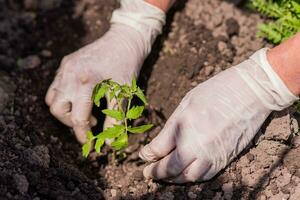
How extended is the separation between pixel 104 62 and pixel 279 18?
4.98 feet

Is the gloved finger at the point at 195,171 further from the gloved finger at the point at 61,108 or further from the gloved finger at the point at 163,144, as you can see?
the gloved finger at the point at 61,108

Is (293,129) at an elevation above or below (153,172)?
above

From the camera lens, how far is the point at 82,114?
3631 millimetres

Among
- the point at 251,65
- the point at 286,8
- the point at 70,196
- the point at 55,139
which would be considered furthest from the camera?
the point at 286,8

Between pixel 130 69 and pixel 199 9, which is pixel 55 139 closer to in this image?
pixel 130 69

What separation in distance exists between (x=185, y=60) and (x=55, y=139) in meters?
1.23

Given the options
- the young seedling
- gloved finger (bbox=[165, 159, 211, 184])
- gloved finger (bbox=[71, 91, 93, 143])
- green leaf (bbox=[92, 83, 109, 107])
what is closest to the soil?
gloved finger (bbox=[165, 159, 211, 184])

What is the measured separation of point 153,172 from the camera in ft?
11.1

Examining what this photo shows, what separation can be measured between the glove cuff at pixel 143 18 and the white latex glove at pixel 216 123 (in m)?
0.79

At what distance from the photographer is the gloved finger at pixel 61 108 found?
146 inches

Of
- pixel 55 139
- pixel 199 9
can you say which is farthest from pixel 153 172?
pixel 199 9

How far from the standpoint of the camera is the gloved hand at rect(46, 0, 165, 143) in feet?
12.1

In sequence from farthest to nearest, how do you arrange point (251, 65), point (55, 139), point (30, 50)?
point (30, 50), point (55, 139), point (251, 65)

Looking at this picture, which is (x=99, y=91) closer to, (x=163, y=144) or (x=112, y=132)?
(x=112, y=132)
